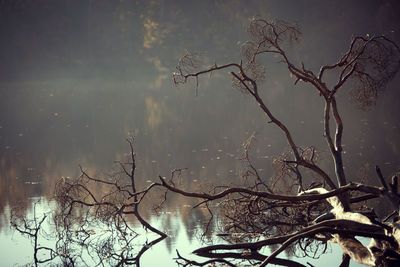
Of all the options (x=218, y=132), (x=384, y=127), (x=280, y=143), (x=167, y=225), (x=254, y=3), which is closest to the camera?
(x=167, y=225)

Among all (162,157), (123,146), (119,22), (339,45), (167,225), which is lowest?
(167,225)

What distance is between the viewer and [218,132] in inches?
607

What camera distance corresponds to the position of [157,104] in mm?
22891

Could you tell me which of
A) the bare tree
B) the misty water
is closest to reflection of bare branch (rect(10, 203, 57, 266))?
the misty water

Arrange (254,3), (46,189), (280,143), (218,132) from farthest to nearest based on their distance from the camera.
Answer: (254,3)
(218,132)
(280,143)
(46,189)

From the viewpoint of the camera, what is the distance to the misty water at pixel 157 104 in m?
9.79

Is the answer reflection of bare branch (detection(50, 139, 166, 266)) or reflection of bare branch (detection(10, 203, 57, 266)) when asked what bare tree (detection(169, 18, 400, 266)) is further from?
reflection of bare branch (detection(10, 203, 57, 266))

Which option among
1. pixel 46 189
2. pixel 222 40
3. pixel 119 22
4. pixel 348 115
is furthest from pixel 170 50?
pixel 46 189

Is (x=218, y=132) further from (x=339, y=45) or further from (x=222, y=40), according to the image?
(x=222, y=40)

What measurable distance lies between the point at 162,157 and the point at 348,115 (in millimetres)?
6317

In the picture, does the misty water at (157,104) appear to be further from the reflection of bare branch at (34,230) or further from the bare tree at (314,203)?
the bare tree at (314,203)

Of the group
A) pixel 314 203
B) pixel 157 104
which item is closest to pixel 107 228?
pixel 314 203

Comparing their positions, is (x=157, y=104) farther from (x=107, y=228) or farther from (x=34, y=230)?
(x=34, y=230)

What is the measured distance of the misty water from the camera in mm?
9789
